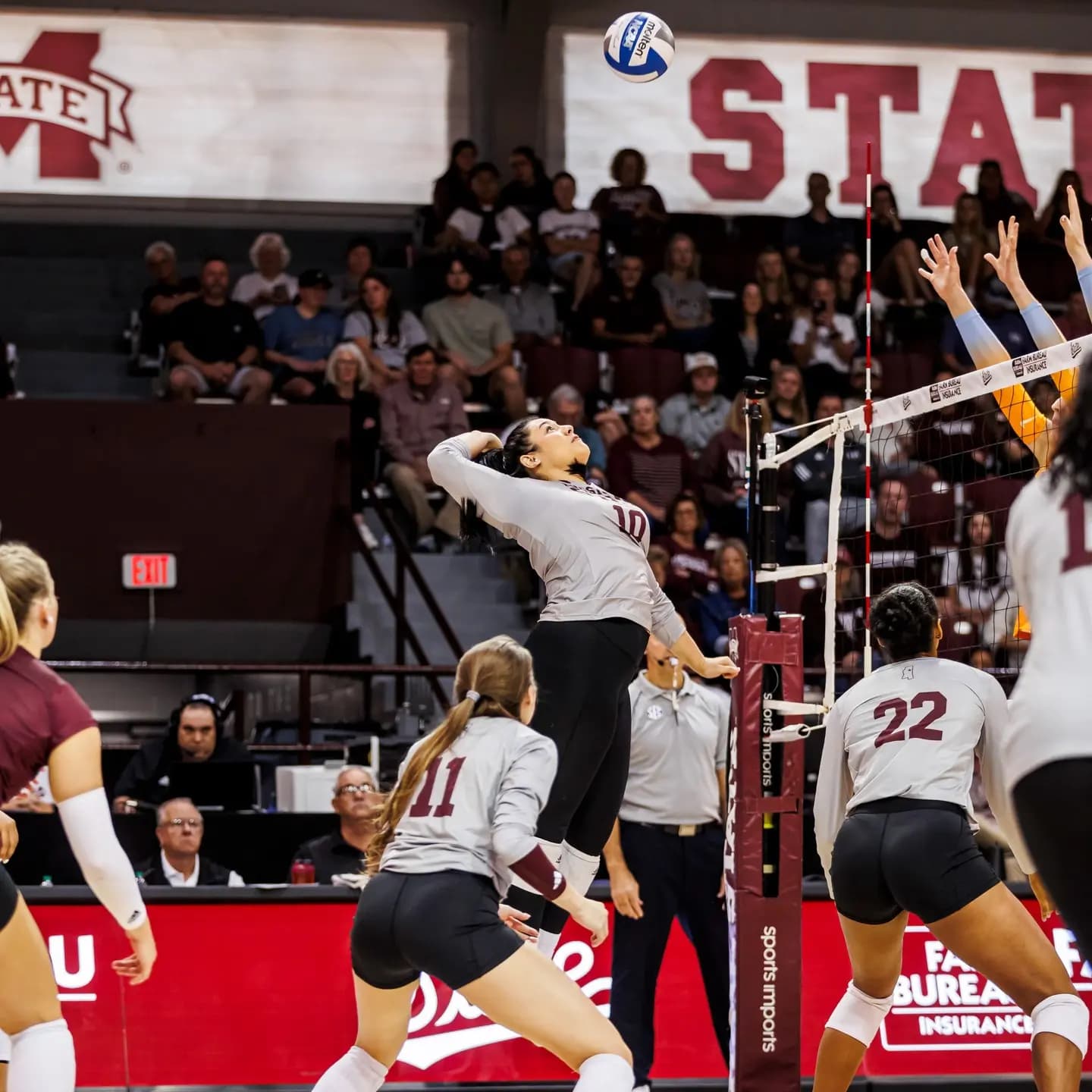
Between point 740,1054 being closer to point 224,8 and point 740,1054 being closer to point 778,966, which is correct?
point 778,966

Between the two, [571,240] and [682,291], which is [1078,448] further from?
[571,240]

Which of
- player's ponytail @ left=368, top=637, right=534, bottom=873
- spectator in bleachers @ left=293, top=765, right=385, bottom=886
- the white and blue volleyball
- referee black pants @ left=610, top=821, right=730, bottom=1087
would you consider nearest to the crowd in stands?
the white and blue volleyball

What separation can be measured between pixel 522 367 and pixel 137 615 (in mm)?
3779

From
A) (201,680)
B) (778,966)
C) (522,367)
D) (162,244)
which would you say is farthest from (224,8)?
(778,966)

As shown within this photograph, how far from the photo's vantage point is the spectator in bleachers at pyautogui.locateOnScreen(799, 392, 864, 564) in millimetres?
11234

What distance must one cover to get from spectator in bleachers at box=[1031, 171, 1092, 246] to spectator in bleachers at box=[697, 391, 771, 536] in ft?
16.6

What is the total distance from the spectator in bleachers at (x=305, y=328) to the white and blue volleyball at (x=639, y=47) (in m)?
4.61

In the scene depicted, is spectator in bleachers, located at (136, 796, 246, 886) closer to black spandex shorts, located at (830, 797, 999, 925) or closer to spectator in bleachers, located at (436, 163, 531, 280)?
black spandex shorts, located at (830, 797, 999, 925)

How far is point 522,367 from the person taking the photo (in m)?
13.4

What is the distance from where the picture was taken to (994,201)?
598 inches

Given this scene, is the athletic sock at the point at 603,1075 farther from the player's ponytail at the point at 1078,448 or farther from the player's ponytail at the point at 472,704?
the player's ponytail at the point at 1078,448

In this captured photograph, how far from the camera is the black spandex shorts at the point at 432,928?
445 centimetres

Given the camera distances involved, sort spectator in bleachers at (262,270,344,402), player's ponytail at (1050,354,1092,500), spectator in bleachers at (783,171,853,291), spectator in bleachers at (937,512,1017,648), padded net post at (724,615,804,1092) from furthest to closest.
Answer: spectator in bleachers at (783,171,853,291), spectator in bleachers at (262,270,344,402), spectator in bleachers at (937,512,1017,648), padded net post at (724,615,804,1092), player's ponytail at (1050,354,1092,500)

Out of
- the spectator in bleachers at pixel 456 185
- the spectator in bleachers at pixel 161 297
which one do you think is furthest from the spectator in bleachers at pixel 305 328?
the spectator in bleachers at pixel 456 185
